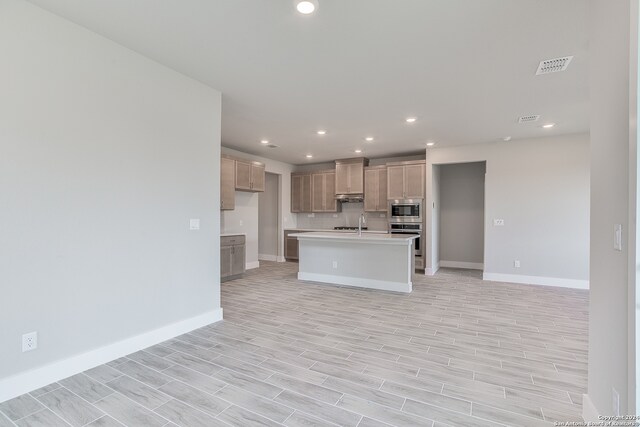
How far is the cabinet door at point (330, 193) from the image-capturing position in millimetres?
7828

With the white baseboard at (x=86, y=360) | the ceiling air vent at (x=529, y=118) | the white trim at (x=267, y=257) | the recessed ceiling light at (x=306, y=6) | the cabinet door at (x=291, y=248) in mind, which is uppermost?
the recessed ceiling light at (x=306, y=6)

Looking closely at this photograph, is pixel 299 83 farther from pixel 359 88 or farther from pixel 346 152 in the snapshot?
pixel 346 152

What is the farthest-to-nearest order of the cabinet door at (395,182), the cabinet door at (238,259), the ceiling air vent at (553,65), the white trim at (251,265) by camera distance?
the white trim at (251,265), the cabinet door at (395,182), the cabinet door at (238,259), the ceiling air vent at (553,65)

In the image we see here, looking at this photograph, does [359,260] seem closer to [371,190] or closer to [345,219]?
[371,190]

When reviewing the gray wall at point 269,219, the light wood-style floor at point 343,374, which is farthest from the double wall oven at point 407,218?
the gray wall at point 269,219

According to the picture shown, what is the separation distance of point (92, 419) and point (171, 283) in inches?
51.7

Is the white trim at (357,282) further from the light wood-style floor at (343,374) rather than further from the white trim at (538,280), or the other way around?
the white trim at (538,280)

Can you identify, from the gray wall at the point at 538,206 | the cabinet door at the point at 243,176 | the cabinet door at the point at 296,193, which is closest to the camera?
the gray wall at the point at 538,206

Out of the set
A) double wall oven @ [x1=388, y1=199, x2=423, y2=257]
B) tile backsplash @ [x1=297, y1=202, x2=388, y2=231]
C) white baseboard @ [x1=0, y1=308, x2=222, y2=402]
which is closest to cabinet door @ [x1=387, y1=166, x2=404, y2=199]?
double wall oven @ [x1=388, y1=199, x2=423, y2=257]

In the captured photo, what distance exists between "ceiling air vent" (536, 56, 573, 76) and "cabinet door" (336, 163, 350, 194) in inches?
191

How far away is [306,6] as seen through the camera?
6.72 feet

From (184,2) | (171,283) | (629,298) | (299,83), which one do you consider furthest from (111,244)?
(629,298)

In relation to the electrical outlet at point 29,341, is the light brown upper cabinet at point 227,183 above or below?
above

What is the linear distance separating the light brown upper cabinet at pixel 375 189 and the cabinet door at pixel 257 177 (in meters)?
2.51
